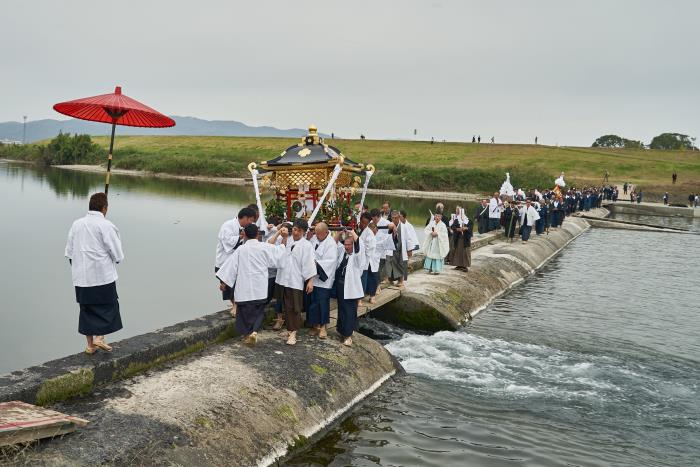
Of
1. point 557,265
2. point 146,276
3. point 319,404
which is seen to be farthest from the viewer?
point 557,265

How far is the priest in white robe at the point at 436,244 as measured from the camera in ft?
54.9

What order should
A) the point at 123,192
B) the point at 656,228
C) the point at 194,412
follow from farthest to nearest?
the point at 123,192 < the point at 656,228 < the point at 194,412

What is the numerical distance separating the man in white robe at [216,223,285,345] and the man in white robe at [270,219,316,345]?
62cm

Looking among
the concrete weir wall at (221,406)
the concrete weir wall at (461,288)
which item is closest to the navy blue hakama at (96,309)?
the concrete weir wall at (221,406)

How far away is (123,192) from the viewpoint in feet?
168

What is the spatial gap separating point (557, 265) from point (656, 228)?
18.9 m

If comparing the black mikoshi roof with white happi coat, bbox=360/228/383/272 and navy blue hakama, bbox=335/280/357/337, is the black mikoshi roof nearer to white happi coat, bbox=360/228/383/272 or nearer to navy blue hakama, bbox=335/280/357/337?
white happi coat, bbox=360/228/383/272

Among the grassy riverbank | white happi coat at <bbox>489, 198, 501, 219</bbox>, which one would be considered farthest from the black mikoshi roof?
the grassy riverbank

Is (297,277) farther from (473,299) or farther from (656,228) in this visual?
(656,228)

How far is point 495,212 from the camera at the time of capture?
27766mm

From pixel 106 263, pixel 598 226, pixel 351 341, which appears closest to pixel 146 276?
pixel 351 341

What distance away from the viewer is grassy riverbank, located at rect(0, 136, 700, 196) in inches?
2729

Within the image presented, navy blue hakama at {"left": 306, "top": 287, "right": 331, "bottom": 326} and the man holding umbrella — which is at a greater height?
the man holding umbrella

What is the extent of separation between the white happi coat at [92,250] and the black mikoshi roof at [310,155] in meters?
4.99
